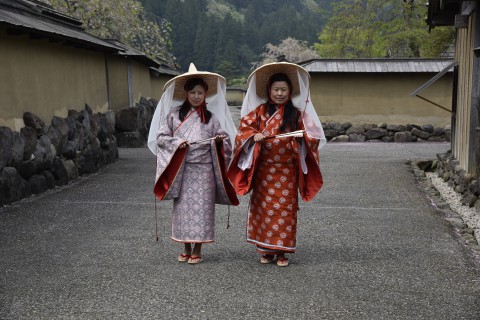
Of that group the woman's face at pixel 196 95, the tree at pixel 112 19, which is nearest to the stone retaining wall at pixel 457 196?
the woman's face at pixel 196 95

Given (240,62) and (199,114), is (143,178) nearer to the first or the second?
(199,114)

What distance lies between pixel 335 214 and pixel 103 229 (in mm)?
2930

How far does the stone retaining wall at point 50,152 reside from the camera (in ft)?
24.4

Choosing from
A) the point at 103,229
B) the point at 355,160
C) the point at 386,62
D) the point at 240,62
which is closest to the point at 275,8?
the point at 240,62

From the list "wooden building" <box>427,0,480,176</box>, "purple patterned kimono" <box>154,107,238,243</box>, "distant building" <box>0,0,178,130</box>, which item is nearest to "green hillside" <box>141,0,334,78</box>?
"distant building" <box>0,0,178,130</box>

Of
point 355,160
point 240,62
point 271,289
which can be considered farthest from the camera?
point 240,62

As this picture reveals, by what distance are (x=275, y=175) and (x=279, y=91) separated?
0.73 meters

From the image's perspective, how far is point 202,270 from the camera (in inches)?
182

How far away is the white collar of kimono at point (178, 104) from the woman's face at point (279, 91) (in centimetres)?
51

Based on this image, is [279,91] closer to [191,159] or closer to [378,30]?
[191,159]

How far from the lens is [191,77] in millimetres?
4855

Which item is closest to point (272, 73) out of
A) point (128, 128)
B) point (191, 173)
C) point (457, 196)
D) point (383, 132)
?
point (191, 173)

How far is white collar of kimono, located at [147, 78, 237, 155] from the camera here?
4965mm

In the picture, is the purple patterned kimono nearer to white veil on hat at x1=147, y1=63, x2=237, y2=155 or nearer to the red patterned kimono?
white veil on hat at x1=147, y1=63, x2=237, y2=155
